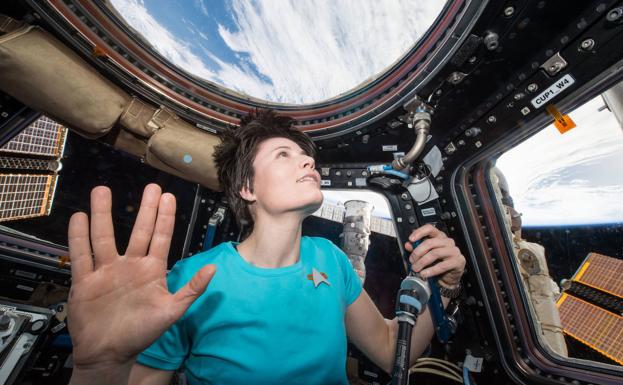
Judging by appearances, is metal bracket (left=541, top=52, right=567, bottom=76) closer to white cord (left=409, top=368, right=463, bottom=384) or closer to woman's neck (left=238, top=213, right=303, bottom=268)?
woman's neck (left=238, top=213, right=303, bottom=268)

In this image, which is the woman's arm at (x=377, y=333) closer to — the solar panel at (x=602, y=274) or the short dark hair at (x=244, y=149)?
the short dark hair at (x=244, y=149)

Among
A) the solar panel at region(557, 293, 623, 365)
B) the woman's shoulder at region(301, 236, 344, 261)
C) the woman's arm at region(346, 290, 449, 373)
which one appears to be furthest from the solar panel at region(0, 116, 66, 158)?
the solar panel at region(557, 293, 623, 365)

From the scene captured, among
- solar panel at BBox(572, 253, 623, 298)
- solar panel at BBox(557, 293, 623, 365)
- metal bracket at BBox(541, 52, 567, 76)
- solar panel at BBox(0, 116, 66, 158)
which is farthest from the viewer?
solar panel at BBox(572, 253, 623, 298)

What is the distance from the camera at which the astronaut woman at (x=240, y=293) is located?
2.82 ft

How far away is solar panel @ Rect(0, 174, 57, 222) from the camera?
150 inches

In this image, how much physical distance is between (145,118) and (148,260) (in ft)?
8.56

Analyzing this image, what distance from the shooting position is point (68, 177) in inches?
171

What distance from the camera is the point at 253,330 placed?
130cm

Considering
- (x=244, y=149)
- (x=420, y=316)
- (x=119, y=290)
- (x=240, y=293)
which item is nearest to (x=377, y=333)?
(x=420, y=316)

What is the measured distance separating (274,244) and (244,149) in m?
0.92

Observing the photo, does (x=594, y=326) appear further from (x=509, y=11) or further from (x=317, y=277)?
(x=317, y=277)

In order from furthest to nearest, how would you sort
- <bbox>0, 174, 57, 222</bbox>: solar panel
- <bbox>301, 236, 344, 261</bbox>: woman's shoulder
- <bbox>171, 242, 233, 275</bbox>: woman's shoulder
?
<bbox>0, 174, 57, 222</bbox>: solar panel
<bbox>301, 236, 344, 261</bbox>: woman's shoulder
<bbox>171, 242, 233, 275</bbox>: woman's shoulder

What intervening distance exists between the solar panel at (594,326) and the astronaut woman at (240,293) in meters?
12.5

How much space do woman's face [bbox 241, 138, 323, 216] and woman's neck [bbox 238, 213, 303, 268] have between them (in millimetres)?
86
